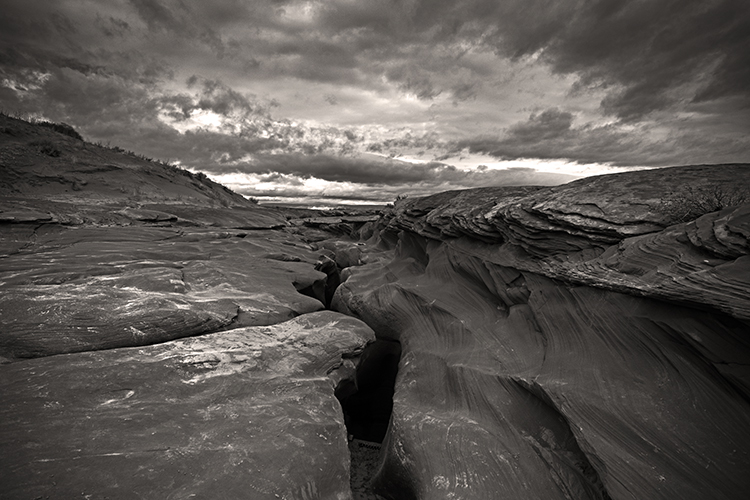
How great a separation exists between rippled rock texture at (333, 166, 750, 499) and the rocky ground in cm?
3

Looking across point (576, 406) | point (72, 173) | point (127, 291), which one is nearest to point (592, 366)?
point (576, 406)

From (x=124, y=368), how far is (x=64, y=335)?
5.60ft

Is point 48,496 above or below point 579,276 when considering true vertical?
below

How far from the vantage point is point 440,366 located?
7605 millimetres

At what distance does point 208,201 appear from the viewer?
88.3 feet

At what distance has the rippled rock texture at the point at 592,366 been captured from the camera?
397 centimetres

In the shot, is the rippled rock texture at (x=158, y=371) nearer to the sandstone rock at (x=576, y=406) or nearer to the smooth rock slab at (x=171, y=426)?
the smooth rock slab at (x=171, y=426)

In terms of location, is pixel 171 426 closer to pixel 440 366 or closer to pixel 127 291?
pixel 127 291

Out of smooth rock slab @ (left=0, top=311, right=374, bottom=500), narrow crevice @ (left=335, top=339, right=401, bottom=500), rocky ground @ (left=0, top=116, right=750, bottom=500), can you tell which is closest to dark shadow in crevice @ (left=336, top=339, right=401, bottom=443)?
narrow crevice @ (left=335, top=339, right=401, bottom=500)

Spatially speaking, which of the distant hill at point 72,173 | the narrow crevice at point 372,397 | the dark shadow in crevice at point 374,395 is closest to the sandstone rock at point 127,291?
the narrow crevice at point 372,397

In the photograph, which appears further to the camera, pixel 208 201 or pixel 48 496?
pixel 208 201

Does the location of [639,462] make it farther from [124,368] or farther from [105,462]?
[124,368]

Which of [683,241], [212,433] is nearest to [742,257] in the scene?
[683,241]

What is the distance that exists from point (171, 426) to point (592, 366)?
6641mm
